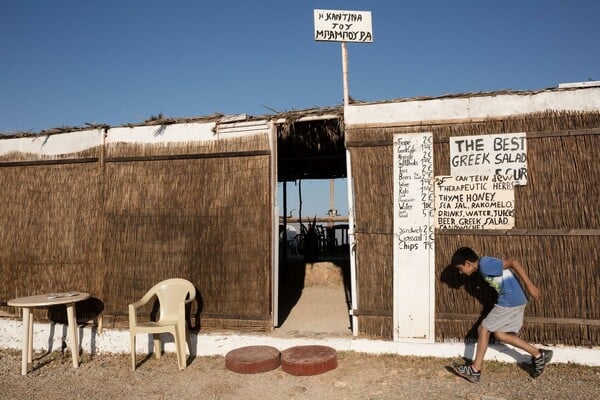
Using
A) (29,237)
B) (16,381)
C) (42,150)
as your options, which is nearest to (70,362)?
(16,381)

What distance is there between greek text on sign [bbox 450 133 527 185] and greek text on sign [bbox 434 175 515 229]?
8cm

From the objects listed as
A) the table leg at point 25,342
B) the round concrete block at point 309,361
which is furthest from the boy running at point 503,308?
the table leg at point 25,342

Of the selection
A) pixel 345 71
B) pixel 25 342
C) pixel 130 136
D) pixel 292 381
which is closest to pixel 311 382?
pixel 292 381

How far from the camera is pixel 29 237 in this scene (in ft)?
21.0

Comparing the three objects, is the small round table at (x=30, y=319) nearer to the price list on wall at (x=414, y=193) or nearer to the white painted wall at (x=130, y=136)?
the white painted wall at (x=130, y=136)

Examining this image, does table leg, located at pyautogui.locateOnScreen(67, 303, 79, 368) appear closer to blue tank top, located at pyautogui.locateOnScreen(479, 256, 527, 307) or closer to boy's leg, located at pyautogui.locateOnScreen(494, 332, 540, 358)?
blue tank top, located at pyautogui.locateOnScreen(479, 256, 527, 307)

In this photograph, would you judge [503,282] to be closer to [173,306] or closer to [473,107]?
[473,107]

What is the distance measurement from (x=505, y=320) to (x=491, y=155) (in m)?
1.79

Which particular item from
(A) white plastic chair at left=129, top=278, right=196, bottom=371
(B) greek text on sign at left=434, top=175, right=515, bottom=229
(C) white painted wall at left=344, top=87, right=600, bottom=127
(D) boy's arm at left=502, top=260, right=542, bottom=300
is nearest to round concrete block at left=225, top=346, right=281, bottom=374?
(A) white plastic chair at left=129, top=278, right=196, bottom=371

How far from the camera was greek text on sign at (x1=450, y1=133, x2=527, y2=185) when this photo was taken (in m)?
4.97

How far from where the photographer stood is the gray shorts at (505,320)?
174 inches

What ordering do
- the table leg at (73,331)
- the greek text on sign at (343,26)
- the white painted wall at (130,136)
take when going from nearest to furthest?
the table leg at (73,331)
the greek text on sign at (343,26)
the white painted wall at (130,136)

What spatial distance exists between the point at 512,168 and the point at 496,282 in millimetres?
1352

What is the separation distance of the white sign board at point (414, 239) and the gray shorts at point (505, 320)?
80 centimetres
